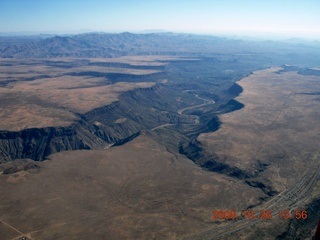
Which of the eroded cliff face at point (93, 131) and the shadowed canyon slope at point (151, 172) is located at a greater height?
the shadowed canyon slope at point (151, 172)

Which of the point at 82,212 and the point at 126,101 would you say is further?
the point at 126,101

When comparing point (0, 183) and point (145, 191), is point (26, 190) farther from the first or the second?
point (145, 191)

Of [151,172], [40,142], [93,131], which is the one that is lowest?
[93,131]

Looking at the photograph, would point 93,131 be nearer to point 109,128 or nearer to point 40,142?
point 109,128

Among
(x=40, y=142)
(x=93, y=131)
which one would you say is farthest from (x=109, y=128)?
(x=40, y=142)

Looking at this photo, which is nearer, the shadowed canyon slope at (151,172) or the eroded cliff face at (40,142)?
the shadowed canyon slope at (151,172)

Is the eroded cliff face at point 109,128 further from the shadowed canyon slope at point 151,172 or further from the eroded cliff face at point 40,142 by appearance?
the shadowed canyon slope at point 151,172

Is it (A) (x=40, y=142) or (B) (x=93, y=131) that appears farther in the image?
(B) (x=93, y=131)

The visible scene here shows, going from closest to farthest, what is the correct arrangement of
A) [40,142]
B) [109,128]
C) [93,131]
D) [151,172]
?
1. [151,172]
2. [40,142]
3. [93,131]
4. [109,128]

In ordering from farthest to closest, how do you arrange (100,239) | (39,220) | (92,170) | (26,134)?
1. (26,134)
2. (92,170)
3. (39,220)
4. (100,239)

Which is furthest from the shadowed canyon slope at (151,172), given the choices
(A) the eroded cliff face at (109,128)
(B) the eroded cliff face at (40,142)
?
(A) the eroded cliff face at (109,128)

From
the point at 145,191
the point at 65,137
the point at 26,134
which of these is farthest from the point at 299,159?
the point at 26,134
